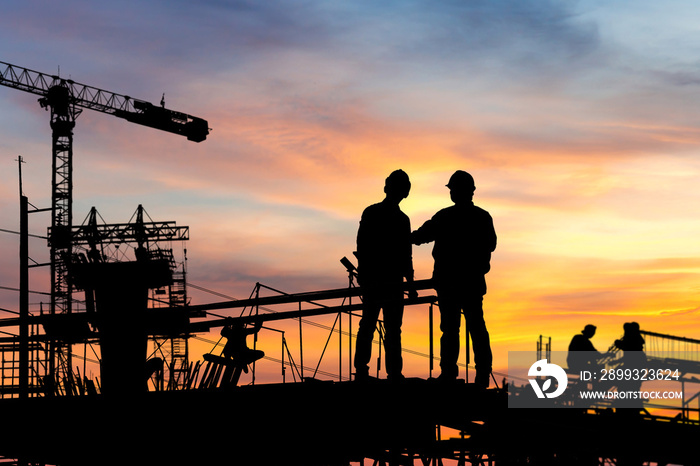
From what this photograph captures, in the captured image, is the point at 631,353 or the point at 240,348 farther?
the point at 631,353

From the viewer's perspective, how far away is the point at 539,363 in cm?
1580

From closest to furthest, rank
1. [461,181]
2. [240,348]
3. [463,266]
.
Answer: [461,181] → [463,266] → [240,348]

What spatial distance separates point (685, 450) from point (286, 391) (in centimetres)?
510

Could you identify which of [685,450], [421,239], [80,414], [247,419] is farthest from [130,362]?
[685,450]

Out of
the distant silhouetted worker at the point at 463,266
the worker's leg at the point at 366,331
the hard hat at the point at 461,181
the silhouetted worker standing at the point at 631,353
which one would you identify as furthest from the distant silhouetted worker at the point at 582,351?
the hard hat at the point at 461,181

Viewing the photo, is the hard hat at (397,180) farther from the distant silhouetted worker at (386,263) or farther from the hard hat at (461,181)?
the hard hat at (461,181)

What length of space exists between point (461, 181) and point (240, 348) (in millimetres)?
5712

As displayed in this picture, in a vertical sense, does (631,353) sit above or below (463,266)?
below

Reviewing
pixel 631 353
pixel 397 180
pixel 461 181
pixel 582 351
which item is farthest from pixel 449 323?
pixel 631 353

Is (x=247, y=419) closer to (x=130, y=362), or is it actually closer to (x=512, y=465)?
(x=130, y=362)

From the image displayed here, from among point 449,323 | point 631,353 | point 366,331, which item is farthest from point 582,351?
point 366,331

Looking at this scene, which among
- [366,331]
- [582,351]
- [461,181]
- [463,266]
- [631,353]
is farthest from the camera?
[631,353]

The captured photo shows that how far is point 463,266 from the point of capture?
436 inches

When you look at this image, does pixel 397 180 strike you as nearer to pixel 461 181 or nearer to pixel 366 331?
pixel 461 181
